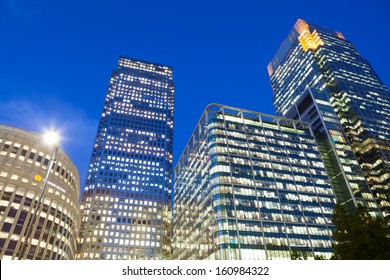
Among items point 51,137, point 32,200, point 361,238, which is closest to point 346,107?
point 361,238

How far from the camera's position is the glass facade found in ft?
280

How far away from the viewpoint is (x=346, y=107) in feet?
484

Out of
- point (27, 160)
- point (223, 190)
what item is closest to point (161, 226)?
point (223, 190)

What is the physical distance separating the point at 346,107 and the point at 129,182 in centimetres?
12236

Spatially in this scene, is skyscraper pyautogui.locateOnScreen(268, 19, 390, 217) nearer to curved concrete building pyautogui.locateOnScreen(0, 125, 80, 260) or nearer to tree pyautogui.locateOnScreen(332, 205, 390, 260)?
tree pyautogui.locateOnScreen(332, 205, 390, 260)

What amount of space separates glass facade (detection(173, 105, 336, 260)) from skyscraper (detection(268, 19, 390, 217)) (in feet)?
41.6

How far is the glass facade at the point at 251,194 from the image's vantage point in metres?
85.3

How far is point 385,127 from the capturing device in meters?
142

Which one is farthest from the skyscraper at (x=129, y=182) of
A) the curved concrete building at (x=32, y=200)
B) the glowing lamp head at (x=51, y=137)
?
the glowing lamp head at (x=51, y=137)

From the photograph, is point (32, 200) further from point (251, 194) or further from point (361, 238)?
point (361, 238)

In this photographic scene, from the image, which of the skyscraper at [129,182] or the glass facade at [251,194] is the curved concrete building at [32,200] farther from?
the skyscraper at [129,182]

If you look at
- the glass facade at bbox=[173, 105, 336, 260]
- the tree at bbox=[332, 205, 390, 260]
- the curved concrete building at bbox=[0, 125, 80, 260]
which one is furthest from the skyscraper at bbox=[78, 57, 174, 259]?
the tree at bbox=[332, 205, 390, 260]

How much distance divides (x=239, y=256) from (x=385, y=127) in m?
113

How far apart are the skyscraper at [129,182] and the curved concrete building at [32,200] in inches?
2154
